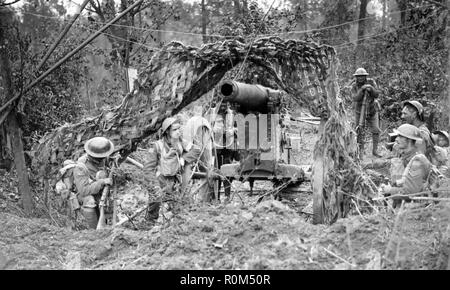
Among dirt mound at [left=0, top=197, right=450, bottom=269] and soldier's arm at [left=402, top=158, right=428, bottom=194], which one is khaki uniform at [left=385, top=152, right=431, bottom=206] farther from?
dirt mound at [left=0, top=197, right=450, bottom=269]

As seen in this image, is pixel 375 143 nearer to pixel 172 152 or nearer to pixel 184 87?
pixel 184 87

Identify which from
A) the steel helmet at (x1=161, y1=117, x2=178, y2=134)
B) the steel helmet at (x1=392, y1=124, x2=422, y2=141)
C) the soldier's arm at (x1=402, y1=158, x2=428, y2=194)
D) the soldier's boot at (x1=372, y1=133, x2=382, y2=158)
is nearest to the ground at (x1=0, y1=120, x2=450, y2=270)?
the soldier's arm at (x1=402, y1=158, x2=428, y2=194)

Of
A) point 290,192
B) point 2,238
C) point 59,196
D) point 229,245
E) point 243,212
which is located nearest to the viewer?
point 229,245

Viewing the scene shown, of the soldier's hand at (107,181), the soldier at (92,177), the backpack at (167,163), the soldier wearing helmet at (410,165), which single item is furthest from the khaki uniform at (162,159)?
the soldier wearing helmet at (410,165)

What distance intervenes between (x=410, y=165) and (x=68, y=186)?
408 cm

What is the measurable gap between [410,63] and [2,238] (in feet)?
47.5

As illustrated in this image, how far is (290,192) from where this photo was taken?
28.2 ft

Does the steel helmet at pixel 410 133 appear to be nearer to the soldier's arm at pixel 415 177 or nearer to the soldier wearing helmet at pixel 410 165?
the soldier wearing helmet at pixel 410 165

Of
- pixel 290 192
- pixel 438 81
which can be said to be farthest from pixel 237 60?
pixel 438 81

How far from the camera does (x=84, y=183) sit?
252 inches

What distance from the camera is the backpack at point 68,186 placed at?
6.62 m

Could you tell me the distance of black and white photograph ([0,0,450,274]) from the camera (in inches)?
149

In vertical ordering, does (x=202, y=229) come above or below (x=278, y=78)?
below
